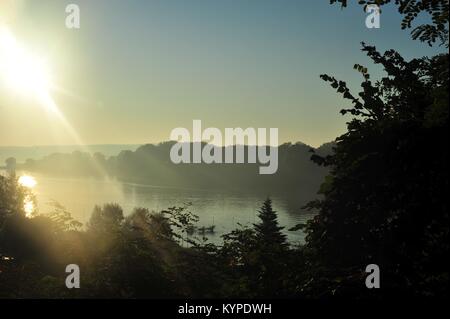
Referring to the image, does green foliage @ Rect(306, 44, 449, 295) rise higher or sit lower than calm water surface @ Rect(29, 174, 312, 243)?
Result: higher

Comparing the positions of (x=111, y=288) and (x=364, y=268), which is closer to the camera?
(x=364, y=268)

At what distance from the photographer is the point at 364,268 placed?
405 centimetres

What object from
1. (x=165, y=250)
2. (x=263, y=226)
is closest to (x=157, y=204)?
(x=263, y=226)

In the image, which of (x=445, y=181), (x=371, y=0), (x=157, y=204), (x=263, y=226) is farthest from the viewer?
(x=157, y=204)

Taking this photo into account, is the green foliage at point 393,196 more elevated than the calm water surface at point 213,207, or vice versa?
the green foliage at point 393,196

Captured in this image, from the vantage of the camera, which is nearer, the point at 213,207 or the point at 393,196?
the point at 393,196

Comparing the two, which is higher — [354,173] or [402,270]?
[354,173]

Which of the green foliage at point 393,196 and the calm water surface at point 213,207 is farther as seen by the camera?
the calm water surface at point 213,207

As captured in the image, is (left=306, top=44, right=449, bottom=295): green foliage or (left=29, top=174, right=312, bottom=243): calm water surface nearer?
(left=306, top=44, right=449, bottom=295): green foliage

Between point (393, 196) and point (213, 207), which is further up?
point (393, 196)

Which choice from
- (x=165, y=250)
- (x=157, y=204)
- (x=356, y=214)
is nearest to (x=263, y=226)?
(x=165, y=250)
